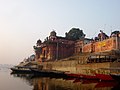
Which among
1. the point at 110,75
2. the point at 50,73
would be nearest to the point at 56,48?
the point at 50,73

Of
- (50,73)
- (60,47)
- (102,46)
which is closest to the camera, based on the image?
(50,73)

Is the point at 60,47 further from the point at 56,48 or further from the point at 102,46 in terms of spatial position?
the point at 102,46

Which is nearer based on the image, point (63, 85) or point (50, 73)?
point (63, 85)

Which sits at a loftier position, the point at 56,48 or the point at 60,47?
the point at 60,47

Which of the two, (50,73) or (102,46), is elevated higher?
(102,46)

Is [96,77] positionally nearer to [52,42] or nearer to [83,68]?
[83,68]

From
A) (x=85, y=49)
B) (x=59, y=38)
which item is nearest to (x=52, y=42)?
(x=59, y=38)

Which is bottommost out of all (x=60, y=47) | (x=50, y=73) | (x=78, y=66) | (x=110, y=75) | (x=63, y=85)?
(x=63, y=85)

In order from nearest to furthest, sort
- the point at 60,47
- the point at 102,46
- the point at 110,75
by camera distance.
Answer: the point at 110,75, the point at 102,46, the point at 60,47

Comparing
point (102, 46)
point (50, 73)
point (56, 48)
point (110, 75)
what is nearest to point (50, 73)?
point (50, 73)

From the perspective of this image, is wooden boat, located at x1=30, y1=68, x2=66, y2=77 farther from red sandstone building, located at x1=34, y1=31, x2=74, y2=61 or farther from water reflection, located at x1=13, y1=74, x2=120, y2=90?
red sandstone building, located at x1=34, y1=31, x2=74, y2=61

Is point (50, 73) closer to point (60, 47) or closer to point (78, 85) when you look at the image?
point (78, 85)

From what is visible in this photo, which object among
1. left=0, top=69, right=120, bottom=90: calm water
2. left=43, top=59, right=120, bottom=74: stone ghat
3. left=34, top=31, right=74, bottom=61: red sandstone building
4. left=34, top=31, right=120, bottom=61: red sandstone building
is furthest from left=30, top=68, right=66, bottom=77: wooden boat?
left=34, top=31, right=74, bottom=61: red sandstone building

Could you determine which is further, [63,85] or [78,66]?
[78,66]
